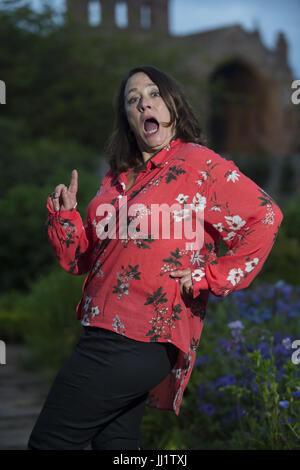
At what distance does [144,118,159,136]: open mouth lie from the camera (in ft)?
6.54

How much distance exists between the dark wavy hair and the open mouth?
0.05 m

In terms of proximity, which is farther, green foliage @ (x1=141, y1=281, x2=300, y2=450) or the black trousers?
green foliage @ (x1=141, y1=281, x2=300, y2=450)

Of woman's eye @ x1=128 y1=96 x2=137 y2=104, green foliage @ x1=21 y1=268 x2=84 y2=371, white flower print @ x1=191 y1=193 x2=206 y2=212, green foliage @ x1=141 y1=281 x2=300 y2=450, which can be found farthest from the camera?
green foliage @ x1=21 y1=268 x2=84 y2=371

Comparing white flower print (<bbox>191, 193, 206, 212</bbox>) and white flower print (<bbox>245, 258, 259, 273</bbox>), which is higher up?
white flower print (<bbox>191, 193, 206, 212</bbox>)

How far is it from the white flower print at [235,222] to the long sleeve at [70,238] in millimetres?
532

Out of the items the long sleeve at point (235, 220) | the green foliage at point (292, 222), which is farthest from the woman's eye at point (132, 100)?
the green foliage at point (292, 222)

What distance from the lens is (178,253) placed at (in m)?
1.80

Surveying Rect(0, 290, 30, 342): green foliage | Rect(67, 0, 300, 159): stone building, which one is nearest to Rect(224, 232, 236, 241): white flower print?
Rect(0, 290, 30, 342): green foliage

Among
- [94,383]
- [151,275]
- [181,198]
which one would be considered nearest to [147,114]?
[181,198]

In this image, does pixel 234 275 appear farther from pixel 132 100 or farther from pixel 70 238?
pixel 132 100

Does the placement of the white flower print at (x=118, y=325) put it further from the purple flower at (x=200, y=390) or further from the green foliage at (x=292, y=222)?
the green foliage at (x=292, y=222)

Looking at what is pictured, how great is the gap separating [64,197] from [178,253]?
458mm

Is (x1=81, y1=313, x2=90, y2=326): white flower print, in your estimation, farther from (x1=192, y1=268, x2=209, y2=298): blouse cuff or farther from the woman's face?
the woman's face
